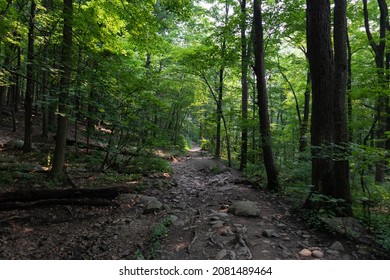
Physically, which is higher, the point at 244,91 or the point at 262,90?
the point at 244,91

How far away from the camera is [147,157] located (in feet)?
32.4

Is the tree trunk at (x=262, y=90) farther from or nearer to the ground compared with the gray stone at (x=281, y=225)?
farther from the ground

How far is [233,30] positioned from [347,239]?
823 cm

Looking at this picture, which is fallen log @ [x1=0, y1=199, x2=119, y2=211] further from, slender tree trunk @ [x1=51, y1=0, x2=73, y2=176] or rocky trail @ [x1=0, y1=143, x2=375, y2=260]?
slender tree trunk @ [x1=51, y1=0, x2=73, y2=176]

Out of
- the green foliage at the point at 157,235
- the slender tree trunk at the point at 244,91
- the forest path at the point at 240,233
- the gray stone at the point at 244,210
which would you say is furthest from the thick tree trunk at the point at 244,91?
the green foliage at the point at 157,235

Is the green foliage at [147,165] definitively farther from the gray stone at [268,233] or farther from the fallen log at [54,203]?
the gray stone at [268,233]

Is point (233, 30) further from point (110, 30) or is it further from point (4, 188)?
point (4, 188)

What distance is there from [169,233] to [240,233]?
1.37 meters

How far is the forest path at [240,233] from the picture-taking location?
3.70m

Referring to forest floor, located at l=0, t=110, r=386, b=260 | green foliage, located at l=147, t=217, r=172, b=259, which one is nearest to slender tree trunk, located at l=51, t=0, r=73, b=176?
forest floor, located at l=0, t=110, r=386, b=260

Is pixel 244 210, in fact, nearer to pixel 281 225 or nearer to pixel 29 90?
pixel 281 225

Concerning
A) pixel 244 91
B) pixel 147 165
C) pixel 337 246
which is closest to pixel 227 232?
pixel 337 246

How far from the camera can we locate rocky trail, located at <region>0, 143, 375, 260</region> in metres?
3.80

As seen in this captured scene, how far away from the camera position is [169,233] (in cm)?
460
